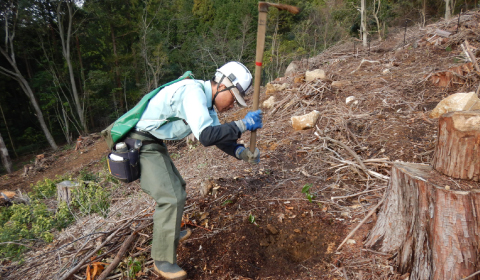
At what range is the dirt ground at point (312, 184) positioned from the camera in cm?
226

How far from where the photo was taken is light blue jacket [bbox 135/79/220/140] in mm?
2020

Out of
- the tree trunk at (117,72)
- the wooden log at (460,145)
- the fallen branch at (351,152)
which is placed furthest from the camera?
the tree trunk at (117,72)

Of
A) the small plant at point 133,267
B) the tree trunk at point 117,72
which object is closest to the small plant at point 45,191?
the small plant at point 133,267

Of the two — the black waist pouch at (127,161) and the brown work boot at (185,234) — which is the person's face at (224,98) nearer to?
the black waist pouch at (127,161)

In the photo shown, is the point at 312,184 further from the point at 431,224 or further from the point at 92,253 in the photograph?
the point at 92,253

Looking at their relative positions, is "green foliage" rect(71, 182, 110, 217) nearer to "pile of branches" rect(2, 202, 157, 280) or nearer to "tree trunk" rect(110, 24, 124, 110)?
"pile of branches" rect(2, 202, 157, 280)

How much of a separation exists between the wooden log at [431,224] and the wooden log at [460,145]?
A: 0.08 m

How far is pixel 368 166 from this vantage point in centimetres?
321

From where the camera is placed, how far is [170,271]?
2148 millimetres

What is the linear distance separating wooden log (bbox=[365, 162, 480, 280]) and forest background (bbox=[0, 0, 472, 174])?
600 inches

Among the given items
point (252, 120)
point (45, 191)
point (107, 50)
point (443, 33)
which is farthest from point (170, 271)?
point (107, 50)

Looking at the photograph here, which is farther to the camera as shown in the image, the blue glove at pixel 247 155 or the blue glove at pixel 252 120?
the blue glove at pixel 247 155

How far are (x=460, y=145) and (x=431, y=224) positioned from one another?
0.54 meters

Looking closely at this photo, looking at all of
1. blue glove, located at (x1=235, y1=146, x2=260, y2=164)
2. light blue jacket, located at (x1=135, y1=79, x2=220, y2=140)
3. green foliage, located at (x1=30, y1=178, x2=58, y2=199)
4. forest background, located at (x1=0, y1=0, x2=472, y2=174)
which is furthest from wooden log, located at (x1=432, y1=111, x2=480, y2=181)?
forest background, located at (x1=0, y1=0, x2=472, y2=174)
